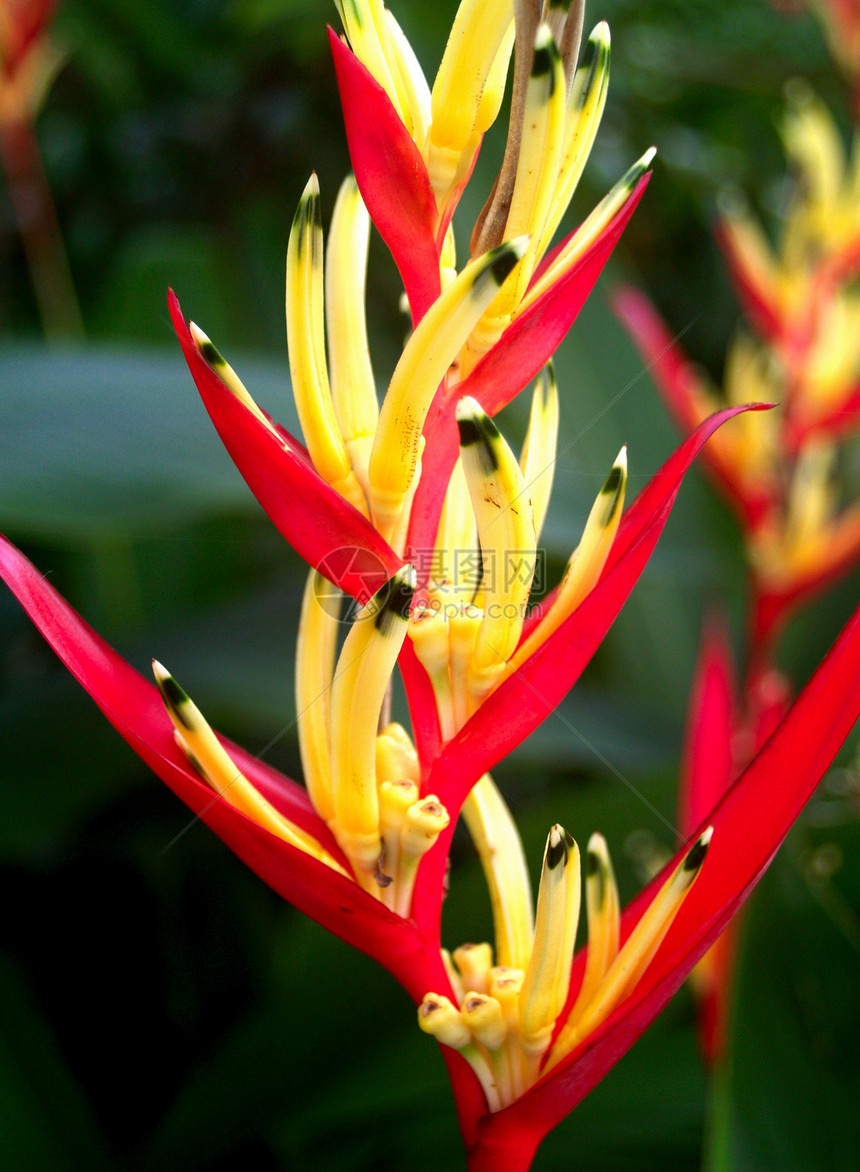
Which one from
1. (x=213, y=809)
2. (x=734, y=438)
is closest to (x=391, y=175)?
(x=213, y=809)

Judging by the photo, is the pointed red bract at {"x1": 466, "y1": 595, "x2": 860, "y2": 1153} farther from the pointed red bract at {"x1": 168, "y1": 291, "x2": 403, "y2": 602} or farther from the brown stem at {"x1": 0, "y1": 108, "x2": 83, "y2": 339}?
the brown stem at {"x1": 0, "y1": 108, "x2": 83, "y2": 339}

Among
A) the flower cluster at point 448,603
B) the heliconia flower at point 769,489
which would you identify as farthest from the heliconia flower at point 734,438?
the flower cluster at point 448,603

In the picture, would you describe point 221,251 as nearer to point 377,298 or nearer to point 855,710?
point 377,298

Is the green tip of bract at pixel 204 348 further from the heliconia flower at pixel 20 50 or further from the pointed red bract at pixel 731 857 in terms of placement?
the heliconia flower at pixel 20 50

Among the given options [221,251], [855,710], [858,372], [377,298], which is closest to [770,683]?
[858,372]

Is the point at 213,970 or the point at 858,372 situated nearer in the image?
the point at 213,970

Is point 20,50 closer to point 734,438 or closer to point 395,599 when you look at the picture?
point 734,438

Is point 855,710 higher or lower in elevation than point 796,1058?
higher
